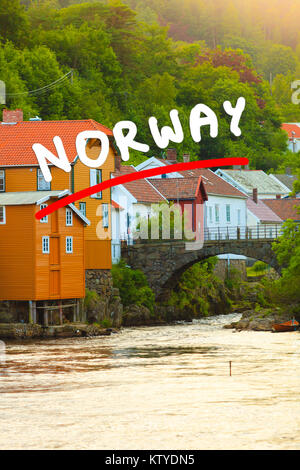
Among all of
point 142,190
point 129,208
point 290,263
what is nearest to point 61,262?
Answer: point 290,263

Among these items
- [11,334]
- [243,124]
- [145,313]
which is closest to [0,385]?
[11,334]

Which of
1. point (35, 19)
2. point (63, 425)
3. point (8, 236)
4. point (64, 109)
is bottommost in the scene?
point (63, 425)

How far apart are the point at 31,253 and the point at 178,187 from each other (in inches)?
1005

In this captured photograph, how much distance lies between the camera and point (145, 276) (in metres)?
72.9

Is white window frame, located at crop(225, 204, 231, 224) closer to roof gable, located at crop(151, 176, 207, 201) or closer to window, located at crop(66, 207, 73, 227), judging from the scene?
roof gable, located at crop(151, 176, 207, 201)

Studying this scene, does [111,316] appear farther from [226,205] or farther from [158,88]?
[158,88]

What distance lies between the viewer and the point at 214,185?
298 feet

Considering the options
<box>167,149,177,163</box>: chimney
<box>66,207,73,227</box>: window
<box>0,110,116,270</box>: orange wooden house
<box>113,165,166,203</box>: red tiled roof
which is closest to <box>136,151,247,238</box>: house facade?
<box>167,149,177,163</box>: chimney

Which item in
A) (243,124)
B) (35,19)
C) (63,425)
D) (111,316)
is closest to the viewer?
(63,425)

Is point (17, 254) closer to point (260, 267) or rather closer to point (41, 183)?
point (41, 183)

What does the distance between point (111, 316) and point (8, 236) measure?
9136mm

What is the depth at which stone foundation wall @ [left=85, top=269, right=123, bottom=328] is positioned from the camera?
62.3 metres

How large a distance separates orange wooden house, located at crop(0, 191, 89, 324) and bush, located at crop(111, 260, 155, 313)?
29.5 feet

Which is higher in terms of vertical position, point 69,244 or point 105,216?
point 105,216
